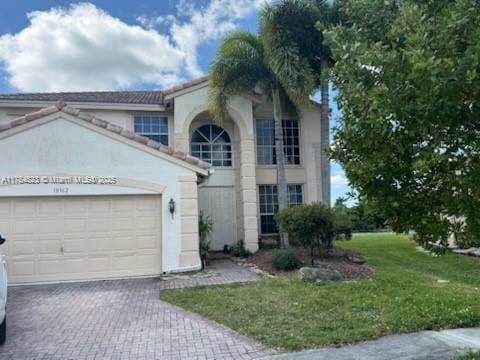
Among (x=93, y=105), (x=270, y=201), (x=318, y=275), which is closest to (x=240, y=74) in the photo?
(x=270, y=201)

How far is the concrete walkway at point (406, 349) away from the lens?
5.25 metres

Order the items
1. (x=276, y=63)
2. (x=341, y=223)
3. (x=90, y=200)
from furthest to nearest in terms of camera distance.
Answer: (x=276, y=63) → (x=341, y=223) → (x=90, y=200)

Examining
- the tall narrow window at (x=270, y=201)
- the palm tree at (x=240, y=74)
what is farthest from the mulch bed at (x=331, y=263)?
the tall narrow window at (x=270, y=201)

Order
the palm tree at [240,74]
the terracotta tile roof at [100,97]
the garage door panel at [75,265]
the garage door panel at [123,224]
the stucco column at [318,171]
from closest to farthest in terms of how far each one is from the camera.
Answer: the garage door panel at [75,265]
the garage door panel at [123,224]
the palm tree at [240,74]
the terracotta tile roof at [100,97]
the stucco column at [318,171]

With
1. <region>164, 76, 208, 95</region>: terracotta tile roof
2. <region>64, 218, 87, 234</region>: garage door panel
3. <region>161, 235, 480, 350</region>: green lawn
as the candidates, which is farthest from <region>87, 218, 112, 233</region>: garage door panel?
<region>164, 76, 208, 95</region>: terracotta tile roof

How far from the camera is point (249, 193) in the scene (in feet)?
53.4

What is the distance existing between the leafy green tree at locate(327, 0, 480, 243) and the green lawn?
270 cm

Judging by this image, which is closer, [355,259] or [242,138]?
[355,259]

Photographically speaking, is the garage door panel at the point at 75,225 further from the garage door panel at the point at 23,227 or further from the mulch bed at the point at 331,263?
the mulch bed at the point at 331,263

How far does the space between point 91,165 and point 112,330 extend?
20.9 ft

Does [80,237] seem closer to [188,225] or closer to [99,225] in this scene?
[99,225]

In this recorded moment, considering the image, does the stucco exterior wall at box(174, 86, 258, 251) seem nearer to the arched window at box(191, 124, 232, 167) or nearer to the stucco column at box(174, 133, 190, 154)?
the stucco column at box(174, 133, 190, 154)

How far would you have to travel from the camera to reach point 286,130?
60.2ft

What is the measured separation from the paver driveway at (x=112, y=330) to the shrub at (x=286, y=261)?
4.27 metres
